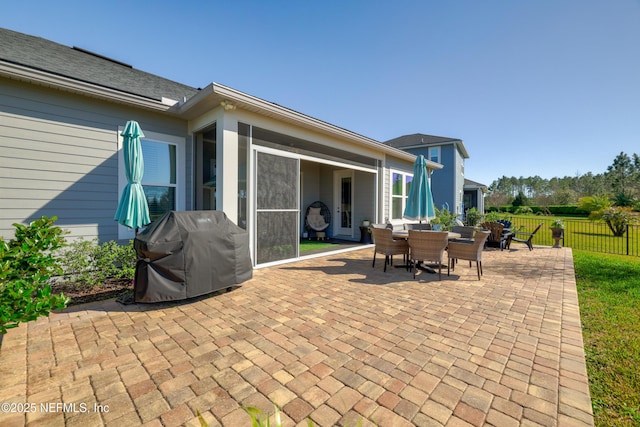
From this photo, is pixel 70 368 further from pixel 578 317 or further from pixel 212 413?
pixel 578 317

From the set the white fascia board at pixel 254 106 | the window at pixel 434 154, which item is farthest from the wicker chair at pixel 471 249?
the window at pixel 434 154

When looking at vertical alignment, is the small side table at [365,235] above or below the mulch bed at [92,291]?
above

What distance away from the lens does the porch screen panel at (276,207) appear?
555 cm

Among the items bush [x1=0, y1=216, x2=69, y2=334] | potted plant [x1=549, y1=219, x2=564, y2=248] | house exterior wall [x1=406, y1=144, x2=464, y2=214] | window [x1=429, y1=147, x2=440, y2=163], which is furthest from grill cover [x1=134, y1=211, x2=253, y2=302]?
window [x1=429, y1=147, x2=440, y2=163]

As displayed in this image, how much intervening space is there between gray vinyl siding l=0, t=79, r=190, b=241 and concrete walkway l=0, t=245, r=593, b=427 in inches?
81.5

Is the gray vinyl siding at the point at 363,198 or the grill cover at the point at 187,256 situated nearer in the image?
the grill cover at the point at 187,256

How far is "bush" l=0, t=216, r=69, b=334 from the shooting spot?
211 centimetres

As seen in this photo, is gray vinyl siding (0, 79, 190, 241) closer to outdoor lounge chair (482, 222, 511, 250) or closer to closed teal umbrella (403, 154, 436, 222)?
closed teal umbrella (403, 154, 436, 222)

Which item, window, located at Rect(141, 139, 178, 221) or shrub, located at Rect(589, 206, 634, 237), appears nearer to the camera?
window, located at Rect(141, 139, 178, 221)

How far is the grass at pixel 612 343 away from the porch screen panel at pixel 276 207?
5.05 meters

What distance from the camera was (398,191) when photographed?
10414 millimetres

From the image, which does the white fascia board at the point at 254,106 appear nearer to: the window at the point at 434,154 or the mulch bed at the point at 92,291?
the mulch bed at the point at 92,291

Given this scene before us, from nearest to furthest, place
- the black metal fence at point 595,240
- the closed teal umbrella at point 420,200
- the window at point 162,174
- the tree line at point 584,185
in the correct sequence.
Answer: the window at point 162,174 < the closed teal umbrella at point 420,200 < the black metal fence at point 595,240 < the tree line at point 584,185

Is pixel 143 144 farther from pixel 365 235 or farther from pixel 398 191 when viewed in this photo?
pixel 398 191
